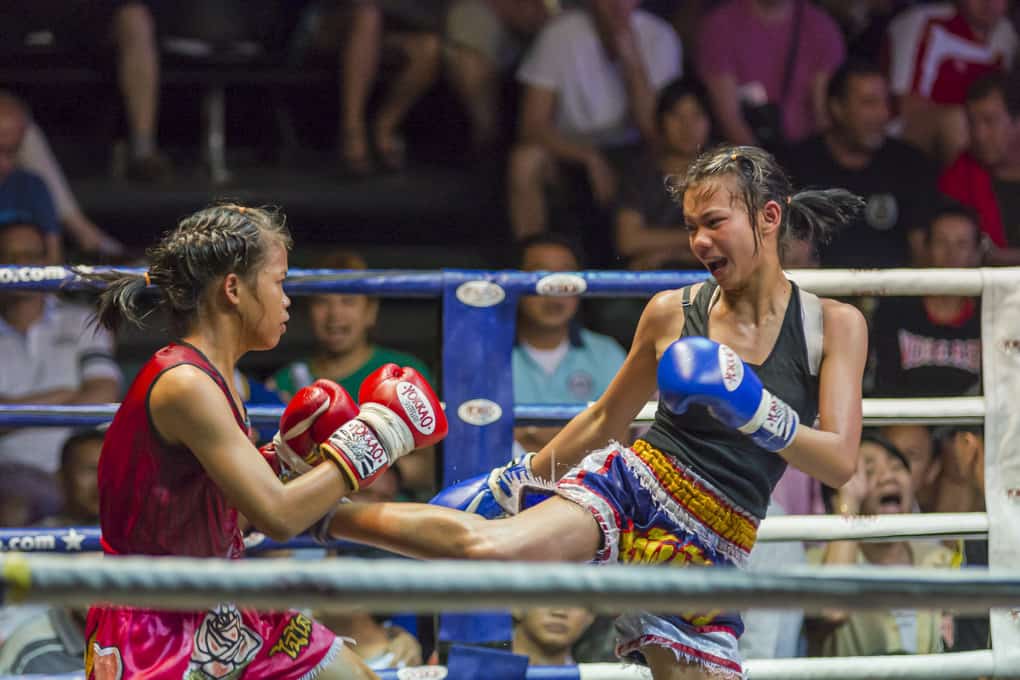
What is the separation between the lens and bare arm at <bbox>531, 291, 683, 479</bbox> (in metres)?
2.50

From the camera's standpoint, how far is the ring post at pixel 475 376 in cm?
269

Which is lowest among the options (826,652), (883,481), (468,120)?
(826,652)

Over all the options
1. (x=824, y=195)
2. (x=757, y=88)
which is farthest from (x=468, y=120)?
(x=824, y=195)

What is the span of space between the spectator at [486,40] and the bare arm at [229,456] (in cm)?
328

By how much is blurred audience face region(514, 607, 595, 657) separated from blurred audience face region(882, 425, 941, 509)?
3.76 feet

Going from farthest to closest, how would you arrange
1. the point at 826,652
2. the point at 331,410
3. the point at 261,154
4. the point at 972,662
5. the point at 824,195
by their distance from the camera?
the point at 261,154, the point at 826,652, the point at 972,662, the point at 824,195, the point at 331,410

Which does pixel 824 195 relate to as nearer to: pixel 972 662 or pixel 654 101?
pixel 972 662

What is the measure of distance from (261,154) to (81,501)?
2141mm

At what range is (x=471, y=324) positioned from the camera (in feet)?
8.87

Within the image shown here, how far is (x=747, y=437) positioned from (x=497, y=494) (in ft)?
1.55

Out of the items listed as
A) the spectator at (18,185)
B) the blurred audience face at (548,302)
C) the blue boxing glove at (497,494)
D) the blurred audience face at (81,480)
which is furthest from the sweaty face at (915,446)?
the spectator at (18,185)

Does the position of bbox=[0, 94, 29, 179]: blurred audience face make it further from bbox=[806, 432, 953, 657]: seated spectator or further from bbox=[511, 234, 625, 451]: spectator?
bbox=[806, 432, 953, 657]: seated spectator

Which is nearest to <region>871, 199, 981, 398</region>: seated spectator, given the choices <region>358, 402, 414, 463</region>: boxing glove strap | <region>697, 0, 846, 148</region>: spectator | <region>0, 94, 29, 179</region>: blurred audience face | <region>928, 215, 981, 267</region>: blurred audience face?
<region>928, 215, 981, 267</region>: blurred audience face

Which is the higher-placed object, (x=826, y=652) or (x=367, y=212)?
(x=367, y=212)
